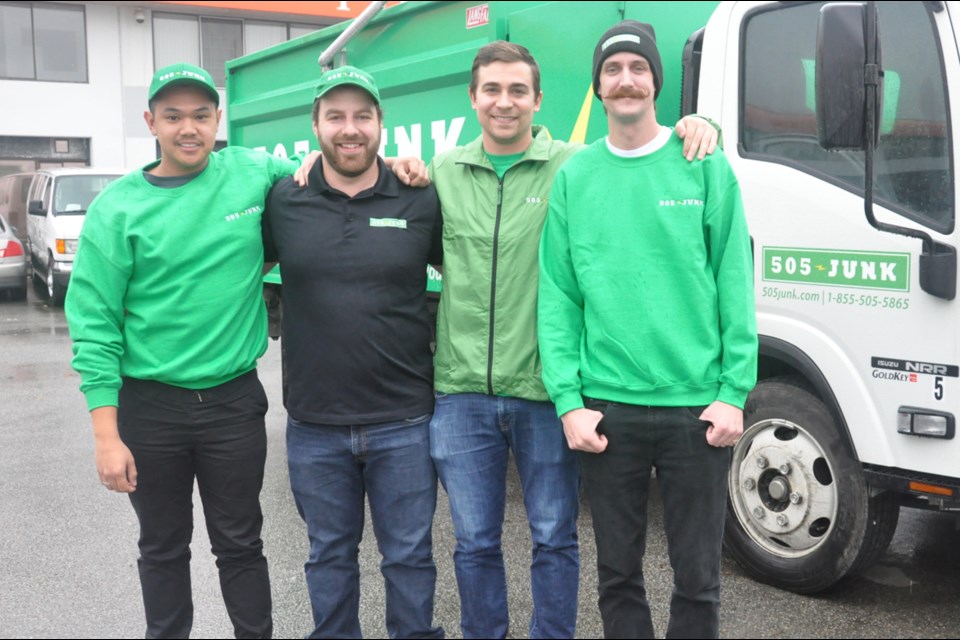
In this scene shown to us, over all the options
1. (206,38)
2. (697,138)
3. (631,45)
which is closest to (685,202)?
(697,138)

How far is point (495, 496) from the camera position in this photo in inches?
119

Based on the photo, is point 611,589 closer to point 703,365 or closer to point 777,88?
→ point 703,365

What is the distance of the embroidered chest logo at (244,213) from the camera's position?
2.96 m

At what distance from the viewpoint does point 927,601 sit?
3.86 m

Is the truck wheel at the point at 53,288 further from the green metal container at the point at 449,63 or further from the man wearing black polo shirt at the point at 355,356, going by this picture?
the man wearing black polo shirt at the point at 355,356

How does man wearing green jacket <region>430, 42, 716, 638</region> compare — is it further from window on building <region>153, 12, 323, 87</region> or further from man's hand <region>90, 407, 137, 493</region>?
window on building <region>153, 12, 323, 87</region>

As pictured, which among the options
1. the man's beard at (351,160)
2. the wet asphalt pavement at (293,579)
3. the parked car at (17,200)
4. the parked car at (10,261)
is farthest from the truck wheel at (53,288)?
the man's beard at (351,160)

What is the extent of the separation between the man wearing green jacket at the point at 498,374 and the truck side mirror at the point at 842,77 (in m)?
0.86

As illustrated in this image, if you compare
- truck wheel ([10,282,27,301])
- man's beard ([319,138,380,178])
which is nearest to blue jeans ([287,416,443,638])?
man's beard ([319,138,380,178])

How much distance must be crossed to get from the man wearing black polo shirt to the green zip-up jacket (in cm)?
11

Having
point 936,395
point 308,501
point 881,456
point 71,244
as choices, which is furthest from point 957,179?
point 71,244

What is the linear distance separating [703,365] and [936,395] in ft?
3.64

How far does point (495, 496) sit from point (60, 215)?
1231 cm

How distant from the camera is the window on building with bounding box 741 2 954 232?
3371 mm
